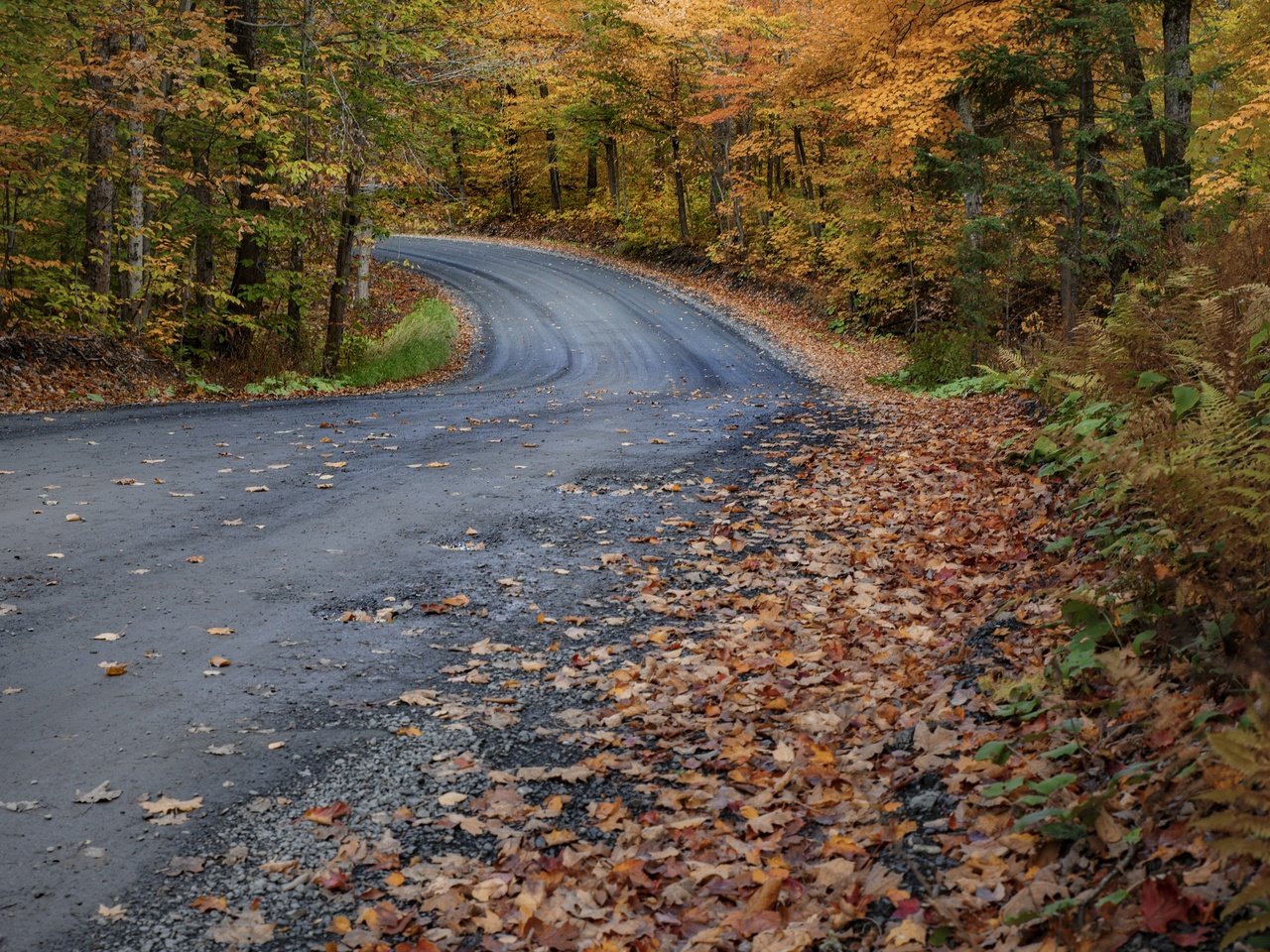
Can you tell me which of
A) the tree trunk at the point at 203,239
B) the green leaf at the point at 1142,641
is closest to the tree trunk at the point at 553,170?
the tree trunk at the point at 203,239

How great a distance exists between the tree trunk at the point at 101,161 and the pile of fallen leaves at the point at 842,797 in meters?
12.6

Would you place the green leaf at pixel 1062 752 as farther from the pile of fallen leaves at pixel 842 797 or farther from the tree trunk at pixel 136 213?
the tree trunk at pixel 136 213

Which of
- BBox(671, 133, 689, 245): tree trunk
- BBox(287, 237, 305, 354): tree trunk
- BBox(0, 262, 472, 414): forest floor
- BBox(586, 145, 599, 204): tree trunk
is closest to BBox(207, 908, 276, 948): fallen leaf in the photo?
BBox(0, 262, 472, 414): forest floor

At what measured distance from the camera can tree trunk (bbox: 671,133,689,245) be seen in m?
37.6

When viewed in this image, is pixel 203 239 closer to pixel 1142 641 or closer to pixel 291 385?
pixel 291 385

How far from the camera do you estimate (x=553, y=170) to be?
46844 mm

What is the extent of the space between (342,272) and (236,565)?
13.9 metres

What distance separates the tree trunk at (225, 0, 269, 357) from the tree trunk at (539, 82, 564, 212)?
2766cm

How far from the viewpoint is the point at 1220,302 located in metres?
6.99

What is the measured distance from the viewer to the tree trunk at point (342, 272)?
18.8 m

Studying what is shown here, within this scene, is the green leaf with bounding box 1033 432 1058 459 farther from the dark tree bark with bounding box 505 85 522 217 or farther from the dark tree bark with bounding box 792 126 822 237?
the dark tree bark with bounding box 505 85 522 217

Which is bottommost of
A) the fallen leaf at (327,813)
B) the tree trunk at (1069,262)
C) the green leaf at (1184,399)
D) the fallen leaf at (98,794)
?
the fallen leaf at (327,813)

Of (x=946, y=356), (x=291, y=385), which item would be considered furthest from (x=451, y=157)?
(x=946, y=356)

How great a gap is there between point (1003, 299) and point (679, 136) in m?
22.7
